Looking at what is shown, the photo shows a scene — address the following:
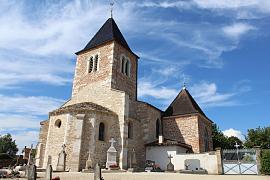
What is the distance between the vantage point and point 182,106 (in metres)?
26.9

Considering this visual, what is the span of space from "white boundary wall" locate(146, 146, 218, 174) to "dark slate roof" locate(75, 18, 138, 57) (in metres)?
10.6

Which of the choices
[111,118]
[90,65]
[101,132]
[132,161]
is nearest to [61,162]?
[101,132]

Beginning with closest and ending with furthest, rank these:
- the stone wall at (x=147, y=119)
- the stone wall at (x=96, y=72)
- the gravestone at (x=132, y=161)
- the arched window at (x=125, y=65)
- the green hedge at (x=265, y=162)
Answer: the green hedge at (x=265, y=162)
the gravestone at (x=132, y=161)
the stone wall at (x=147, y=119)
the stone wall at (x=96, y=72)
the arched window at (x=125, y=65)

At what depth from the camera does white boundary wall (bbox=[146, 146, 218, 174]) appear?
762 inches

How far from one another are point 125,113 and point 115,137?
207cm

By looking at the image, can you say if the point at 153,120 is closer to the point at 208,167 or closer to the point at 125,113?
the point at 125,113

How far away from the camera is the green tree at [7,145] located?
51.2 metres

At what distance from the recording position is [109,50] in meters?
24.6

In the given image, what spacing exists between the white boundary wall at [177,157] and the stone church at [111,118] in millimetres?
411

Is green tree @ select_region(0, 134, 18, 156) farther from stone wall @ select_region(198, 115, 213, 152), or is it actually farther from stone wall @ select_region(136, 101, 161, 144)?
stone wall @ select_region(198, 115, 213, 152)

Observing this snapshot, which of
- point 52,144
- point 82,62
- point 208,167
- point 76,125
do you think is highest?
point 82,62

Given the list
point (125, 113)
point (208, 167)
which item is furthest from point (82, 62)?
point (208, 167)

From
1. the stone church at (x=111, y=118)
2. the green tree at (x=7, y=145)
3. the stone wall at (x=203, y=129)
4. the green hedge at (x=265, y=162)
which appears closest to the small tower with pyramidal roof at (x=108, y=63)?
the stone church at (x=111, y=118)

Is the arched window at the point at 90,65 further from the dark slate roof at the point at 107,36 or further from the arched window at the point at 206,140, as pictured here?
the arched window at the point at 206,140
